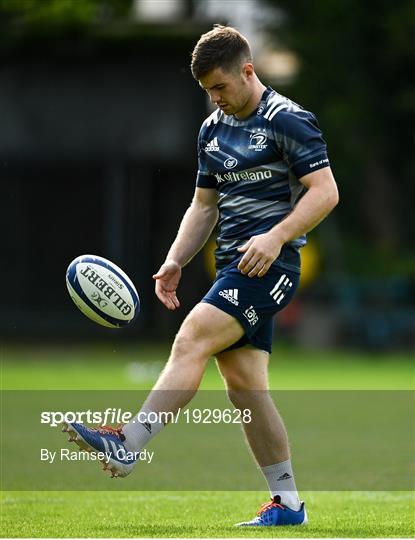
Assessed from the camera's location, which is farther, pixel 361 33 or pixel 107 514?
pixel 361 33

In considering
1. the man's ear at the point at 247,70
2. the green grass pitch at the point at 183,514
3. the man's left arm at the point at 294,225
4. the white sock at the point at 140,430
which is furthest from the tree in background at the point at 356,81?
the white sock at the point at 140,430

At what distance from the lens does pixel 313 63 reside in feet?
82.9

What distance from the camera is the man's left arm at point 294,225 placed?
→ 18.7ft

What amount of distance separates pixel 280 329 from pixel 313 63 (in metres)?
5.51

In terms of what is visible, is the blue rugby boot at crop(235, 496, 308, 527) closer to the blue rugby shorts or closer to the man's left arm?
the blue rugby shorts

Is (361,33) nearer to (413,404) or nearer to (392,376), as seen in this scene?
(392,376)

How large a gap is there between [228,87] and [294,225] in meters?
0.67

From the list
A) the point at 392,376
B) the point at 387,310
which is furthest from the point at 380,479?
the point at 387,310

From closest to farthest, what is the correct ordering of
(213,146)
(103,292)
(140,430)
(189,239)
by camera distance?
(140,430)
(213,146)
(103,292)
(189,239)

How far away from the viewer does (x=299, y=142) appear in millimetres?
5816

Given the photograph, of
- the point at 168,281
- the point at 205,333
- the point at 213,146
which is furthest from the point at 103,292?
the point at 213,146

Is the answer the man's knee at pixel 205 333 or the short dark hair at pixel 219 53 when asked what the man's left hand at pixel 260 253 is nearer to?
the man's knee at pixel 205 333

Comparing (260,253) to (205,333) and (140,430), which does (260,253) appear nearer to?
(205,333)

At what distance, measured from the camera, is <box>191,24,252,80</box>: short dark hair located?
582 cm
